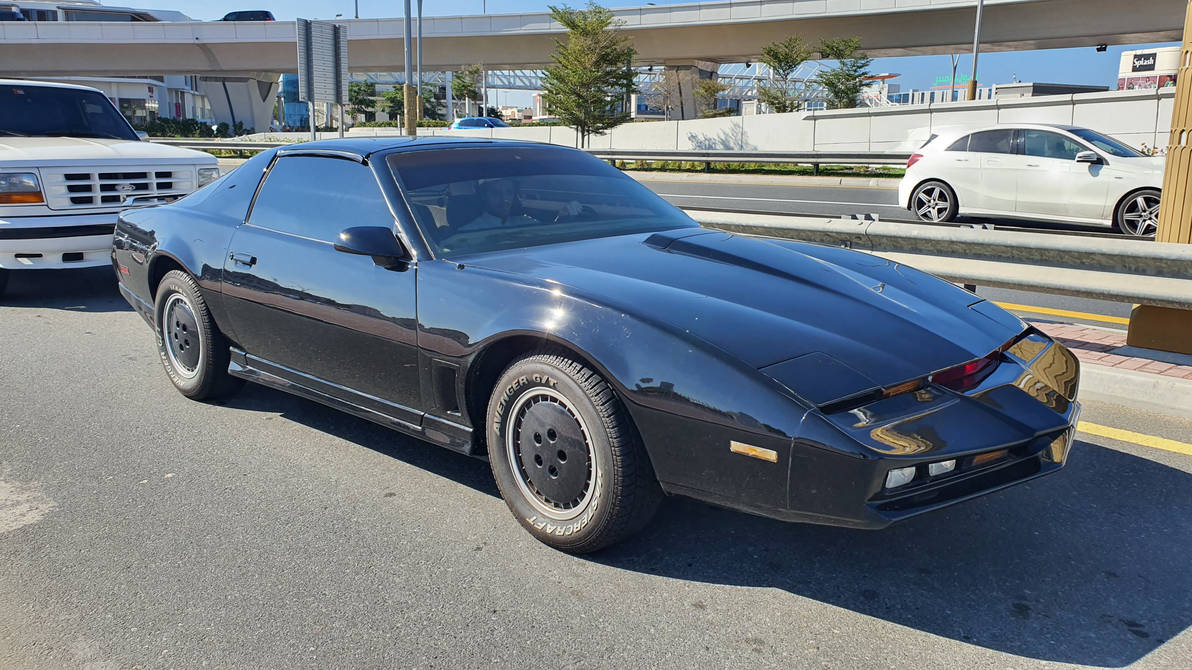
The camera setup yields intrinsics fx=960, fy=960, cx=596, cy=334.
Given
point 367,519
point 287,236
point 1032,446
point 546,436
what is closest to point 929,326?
point 1032,446

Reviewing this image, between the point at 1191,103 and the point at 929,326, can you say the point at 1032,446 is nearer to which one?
the point at 929,326

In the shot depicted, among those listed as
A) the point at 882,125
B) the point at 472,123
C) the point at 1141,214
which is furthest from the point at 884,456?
the point at 472,123

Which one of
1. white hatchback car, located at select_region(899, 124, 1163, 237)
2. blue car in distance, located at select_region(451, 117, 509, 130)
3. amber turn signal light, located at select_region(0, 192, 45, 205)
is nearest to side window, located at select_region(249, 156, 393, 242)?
amber turn signal light, located at select_region(0, 192, 45, 205)

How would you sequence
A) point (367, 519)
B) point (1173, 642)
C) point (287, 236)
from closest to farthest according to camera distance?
point (1173, 642)
point (367, 519)
point (287, 236)

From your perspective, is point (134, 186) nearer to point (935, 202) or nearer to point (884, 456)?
point (884, 456)

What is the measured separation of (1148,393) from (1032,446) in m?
2.31

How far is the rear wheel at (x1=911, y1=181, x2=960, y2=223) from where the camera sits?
46.7 feet

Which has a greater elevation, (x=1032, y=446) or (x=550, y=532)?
(x=1032, y=446)

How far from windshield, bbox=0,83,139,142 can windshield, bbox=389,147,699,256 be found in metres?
6.70

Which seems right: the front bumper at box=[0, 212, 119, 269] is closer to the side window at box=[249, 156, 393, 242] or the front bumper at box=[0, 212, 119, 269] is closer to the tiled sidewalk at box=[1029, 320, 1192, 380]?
the side window at box=[249, 156, 393, 242]

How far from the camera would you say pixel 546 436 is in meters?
3.23

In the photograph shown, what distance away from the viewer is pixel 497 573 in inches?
125

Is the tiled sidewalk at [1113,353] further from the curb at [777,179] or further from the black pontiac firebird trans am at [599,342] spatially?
the curb at [777,179]

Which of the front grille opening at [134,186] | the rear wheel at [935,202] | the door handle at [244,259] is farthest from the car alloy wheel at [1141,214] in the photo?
the door handle at [244,259]
